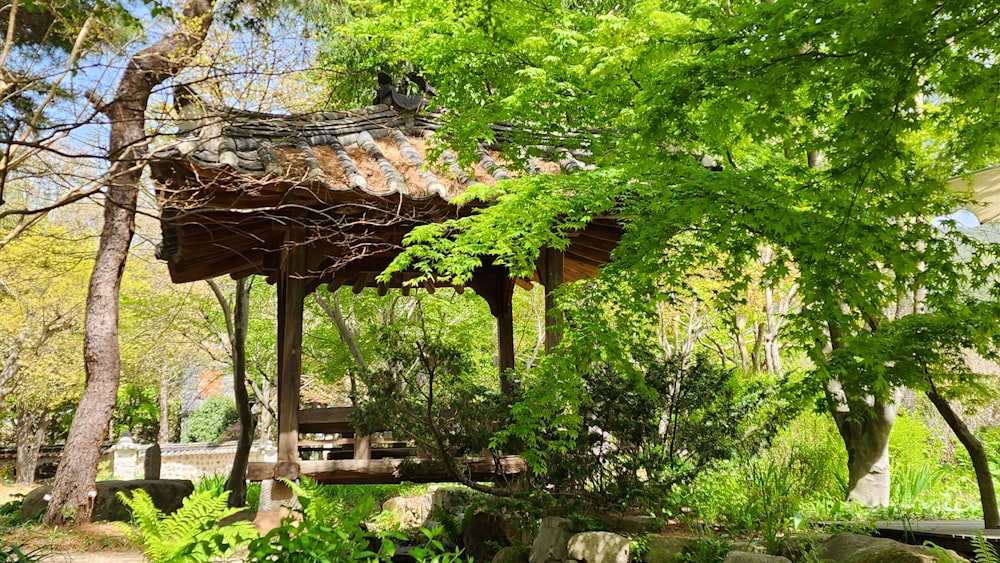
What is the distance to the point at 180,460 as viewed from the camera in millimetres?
19922

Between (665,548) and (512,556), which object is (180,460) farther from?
(665,548)

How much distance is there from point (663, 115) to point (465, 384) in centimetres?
364

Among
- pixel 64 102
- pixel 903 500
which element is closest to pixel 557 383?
pixel 903 500

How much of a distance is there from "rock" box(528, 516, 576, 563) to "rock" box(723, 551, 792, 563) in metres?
1.40

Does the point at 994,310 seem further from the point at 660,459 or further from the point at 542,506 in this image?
the point at 542,506

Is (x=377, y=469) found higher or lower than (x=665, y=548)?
higher

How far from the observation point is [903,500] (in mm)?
6281

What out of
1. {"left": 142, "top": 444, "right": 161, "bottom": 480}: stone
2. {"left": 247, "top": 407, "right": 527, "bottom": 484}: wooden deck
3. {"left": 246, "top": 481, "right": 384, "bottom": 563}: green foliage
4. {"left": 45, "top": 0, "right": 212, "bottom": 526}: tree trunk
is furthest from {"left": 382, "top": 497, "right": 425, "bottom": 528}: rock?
{"left": 246, "top": 481, "right": 384, "bottom": 563}: green foliage

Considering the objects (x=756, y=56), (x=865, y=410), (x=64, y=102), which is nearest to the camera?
(x=756, y=56)

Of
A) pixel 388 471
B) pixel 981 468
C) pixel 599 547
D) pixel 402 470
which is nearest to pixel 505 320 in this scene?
pixel 388 471

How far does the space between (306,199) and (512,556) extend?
11.5 ft

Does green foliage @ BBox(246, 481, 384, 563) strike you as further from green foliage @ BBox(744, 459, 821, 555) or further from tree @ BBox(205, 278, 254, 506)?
tree @ BBox(205, 278, 254, 506)

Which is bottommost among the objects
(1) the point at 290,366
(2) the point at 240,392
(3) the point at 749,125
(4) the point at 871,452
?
(4) the point at 871,452

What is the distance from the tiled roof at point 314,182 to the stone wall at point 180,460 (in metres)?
12.5
